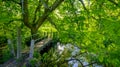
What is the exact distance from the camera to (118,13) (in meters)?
9.58

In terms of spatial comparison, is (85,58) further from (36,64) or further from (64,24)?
(64,24)

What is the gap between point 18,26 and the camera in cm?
1266

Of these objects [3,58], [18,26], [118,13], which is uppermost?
[118,13]

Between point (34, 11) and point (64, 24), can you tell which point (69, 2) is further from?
point (34, 11)

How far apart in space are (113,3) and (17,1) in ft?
11.4

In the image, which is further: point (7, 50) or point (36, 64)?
point (7, 50)

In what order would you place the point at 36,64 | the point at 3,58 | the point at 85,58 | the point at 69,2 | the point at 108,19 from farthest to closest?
1. the point at 3,58
2. the point at 85,58
3. the point at 36,64
4. the point at 69,2
5. the point at 108,19

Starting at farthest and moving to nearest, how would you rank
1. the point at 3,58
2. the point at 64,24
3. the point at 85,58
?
1. the point at 3,58
2. the point at 85,58
3. the point at 64,24

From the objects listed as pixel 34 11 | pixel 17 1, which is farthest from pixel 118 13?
pixel 34 11

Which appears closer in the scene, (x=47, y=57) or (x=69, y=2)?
(x=69, y=2)

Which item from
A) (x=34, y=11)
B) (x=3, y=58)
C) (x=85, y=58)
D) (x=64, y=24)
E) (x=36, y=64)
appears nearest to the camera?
(x=64, y=24)

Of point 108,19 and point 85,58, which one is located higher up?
point 108,19

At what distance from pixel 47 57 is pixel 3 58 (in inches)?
117

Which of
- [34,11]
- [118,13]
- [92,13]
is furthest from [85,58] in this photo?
[92,13]
